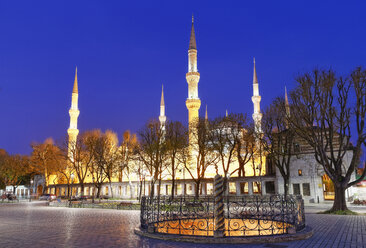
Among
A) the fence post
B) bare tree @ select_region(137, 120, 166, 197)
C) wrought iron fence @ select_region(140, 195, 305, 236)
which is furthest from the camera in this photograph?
bare tree @ select_region(137, 120, 166, 197)

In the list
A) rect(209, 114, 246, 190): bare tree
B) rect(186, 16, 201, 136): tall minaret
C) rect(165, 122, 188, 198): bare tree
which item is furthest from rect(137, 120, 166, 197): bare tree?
rect(186, 16, 201, 136): tall minaret

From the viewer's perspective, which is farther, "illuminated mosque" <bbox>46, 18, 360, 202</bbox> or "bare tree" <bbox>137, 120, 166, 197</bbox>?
"bare tree" <bbox>137, 120, 166, 197</bbox>

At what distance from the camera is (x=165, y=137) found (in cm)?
4031

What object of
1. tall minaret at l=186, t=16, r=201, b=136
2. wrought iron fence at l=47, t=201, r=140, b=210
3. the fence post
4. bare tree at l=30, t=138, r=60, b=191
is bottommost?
wrought iron fence at l=47, t=201, r=140, b=210

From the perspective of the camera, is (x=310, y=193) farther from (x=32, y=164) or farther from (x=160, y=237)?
(x=32, y=164)

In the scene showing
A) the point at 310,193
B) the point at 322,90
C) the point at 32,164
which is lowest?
the point at 310,193

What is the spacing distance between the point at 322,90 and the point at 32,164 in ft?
213

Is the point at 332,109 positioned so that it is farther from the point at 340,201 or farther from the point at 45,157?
the point at 45,157

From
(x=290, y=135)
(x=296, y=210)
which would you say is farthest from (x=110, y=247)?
(x=290, y=135)

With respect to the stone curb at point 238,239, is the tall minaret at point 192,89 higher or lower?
higher

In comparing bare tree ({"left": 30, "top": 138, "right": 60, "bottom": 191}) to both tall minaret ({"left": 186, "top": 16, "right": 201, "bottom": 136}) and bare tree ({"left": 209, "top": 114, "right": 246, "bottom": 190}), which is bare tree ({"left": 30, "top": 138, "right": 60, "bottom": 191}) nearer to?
tall minaret ({"left": 186, "top": 16, "right": 201, "bottom": 136})

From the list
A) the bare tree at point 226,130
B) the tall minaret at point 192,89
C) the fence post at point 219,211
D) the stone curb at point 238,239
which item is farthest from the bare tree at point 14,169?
the fence post at point 219,211

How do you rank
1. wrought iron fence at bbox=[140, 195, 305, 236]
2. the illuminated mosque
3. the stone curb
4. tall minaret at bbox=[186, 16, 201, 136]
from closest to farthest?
the stone curb
wrought iron fence at bbox=[140, 195, 305, 236]
the illuminated mosque
tall minaret at bbox=[186, 16, 201, 136]

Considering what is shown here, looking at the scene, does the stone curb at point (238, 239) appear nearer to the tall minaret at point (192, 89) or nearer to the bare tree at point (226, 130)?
the bare tree at point (226, 130)
